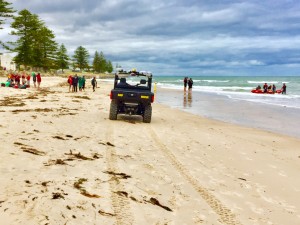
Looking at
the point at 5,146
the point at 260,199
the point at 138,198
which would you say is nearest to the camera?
the point at 138,198

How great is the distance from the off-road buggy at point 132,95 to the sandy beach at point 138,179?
2.46 m

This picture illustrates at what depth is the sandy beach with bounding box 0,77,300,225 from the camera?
397cm

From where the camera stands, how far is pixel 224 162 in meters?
7.32

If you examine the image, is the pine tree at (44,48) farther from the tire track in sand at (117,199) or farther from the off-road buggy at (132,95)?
the tire track in sand at (117,199)

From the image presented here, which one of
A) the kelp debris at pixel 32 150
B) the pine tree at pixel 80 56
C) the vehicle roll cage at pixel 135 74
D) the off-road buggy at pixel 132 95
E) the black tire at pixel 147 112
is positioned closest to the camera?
the kelp debris at pixel 32 150

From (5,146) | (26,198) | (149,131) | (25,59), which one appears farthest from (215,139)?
(25,59)

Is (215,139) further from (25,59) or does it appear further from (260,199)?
(25,59)

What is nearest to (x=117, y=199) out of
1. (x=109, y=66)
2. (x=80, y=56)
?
(x=80, y=56)

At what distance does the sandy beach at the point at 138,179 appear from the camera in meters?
3.97

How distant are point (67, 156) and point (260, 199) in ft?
12.4

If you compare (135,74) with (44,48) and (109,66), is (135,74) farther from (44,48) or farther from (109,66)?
(109,66)

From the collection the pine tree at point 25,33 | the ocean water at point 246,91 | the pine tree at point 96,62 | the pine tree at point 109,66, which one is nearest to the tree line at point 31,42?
the pine tree at point 25,33

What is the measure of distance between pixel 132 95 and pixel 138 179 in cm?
685

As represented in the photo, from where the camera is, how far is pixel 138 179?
5.40 metres
